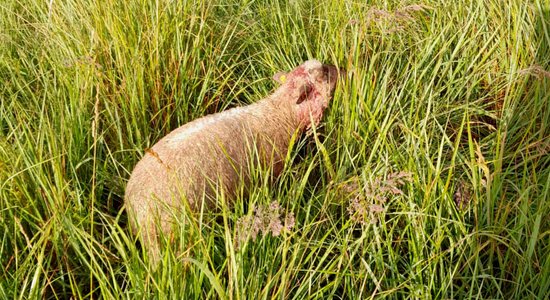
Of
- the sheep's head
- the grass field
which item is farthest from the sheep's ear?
the grass field

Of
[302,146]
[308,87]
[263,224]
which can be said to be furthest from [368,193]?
[308,87]

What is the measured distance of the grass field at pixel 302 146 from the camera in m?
2.19

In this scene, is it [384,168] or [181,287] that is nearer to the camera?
[181,287]

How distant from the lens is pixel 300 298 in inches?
82.7

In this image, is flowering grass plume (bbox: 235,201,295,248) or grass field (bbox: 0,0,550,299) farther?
grass field (bbox: 0,0,550,299)

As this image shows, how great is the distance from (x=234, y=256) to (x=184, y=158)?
32.0 inches

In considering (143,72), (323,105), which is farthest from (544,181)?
(143,72)

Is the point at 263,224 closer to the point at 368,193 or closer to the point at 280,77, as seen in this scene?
the point at 368,193

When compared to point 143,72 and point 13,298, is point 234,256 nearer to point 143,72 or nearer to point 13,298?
point 13,298

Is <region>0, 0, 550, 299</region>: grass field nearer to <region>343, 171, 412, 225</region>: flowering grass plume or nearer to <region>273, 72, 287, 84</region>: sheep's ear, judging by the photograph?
<region>343, 171, 412, 225</region>: flowering grass plume

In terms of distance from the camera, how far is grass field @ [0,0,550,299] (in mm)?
2189

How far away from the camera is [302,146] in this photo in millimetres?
3295

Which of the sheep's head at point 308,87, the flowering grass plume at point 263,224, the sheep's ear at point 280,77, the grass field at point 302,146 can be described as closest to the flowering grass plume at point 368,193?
the grass field at point 302,146

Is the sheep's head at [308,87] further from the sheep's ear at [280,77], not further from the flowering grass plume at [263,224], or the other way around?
the flowering grass plume at [263,224]
